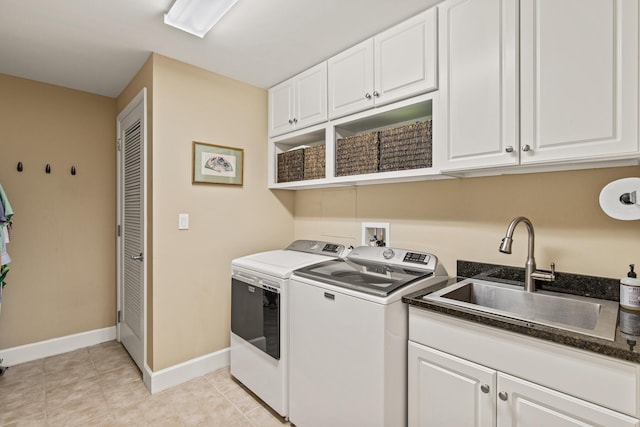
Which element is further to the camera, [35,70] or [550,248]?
[35,70]

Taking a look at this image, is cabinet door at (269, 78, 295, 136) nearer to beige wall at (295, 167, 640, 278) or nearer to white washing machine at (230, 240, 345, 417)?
beige wall at (295, 167, 640, 278)

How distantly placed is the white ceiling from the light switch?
3.70 ft

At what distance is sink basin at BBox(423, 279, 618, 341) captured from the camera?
1176mm

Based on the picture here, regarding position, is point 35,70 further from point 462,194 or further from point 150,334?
point 462,194

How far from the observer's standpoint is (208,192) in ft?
7.91

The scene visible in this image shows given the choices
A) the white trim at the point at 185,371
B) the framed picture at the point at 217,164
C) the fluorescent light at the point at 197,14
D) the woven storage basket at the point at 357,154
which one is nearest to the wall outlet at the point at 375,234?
the woven storage basket at the point at 357,154

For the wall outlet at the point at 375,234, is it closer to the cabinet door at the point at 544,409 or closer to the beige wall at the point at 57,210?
the cabinet door at the point at 544,409

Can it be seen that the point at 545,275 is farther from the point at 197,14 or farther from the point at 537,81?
the point at 197,14

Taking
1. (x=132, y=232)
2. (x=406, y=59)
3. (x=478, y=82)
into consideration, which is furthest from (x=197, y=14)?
(x=132, y=232)

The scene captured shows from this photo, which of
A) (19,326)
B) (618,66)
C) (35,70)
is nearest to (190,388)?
(19,326)

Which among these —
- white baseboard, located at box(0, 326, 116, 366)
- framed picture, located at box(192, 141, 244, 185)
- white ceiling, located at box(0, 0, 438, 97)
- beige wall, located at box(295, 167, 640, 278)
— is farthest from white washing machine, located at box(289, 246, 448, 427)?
white baseboard, located at box(0, 326, 116, 366)

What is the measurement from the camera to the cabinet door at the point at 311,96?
2.19 m

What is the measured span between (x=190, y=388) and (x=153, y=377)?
0.26 metres

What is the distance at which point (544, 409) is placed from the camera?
1076 millimetres
